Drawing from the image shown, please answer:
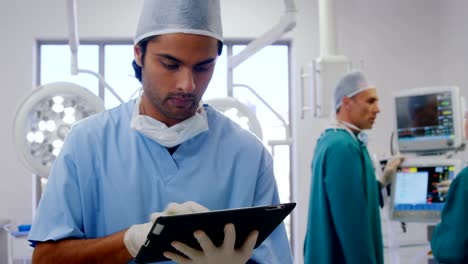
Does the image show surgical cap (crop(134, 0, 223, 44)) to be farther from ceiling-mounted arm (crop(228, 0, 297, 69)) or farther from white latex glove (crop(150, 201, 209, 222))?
ceiling-mounted arm (crop(228, 0, 297, 69))

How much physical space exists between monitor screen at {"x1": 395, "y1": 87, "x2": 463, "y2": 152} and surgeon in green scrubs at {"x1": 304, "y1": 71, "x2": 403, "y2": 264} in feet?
2.16

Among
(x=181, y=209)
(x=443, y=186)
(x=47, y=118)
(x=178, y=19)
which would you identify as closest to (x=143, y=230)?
(x=181, y=209)

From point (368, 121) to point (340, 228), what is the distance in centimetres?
62

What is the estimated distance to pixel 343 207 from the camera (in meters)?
2.48

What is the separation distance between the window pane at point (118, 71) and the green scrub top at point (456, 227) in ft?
10.6

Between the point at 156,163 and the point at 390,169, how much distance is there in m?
2.16

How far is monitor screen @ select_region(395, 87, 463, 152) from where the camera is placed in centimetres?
315

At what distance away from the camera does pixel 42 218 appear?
126cm

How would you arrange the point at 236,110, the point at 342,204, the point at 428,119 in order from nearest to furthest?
the point at 342,204
the point at 236,110
the point at 428,119

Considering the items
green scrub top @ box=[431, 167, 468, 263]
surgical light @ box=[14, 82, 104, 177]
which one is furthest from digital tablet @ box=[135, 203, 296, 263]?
surgical light @ box=[14, 82, 104, 177]

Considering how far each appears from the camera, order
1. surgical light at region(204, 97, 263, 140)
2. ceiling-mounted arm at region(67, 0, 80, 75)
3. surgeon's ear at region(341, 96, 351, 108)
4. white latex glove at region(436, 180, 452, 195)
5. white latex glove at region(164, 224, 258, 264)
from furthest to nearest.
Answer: white latex glove at region(436, 180, 452, 195), surgeon's ear at region(341, 96, 351, 108), surgical light at region(204, 97, 263, 140), ceiling-mounted arm at region(67, 0, 80, 75), white latex glove at region(164, 224, 258, 264)

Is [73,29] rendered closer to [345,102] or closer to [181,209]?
[345,102]

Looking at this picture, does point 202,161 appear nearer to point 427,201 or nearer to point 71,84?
point 71,84

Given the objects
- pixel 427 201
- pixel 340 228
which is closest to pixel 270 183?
pixel 340 228
